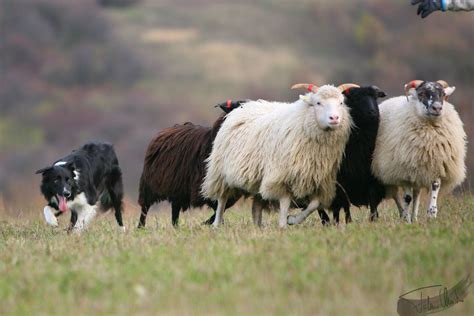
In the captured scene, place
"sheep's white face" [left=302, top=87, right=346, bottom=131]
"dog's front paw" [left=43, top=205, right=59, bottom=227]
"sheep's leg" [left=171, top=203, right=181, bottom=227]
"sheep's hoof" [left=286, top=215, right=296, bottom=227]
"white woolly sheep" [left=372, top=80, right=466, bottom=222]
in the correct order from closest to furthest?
1. "sheep's white face" [left=302, top=87, right=346, bottom=131]
2. "white woolly sheep" [left=372, top=80, right=466, bottom=222]
3. "sheep's hoof" [left=286, top=215, right=296, bottom=227]
4. "dog's front paw" [left=43, top=205, right=59, bottom=227]
5. "sheep's leg" [left=171, top=203, right=181, bottom=227]

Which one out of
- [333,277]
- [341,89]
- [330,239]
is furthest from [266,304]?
[341,89]

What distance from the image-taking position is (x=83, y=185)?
12719 mm

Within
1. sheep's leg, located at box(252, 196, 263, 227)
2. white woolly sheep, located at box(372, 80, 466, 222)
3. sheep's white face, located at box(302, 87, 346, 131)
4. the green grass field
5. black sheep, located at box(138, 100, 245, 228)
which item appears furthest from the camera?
black sheep, located at box(138, 100, 245, 228)

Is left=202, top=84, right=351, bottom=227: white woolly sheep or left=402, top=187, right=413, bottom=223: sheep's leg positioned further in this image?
left=402, top=187, right=413, bottom=223: sheep's leg

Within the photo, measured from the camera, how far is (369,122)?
1145cm

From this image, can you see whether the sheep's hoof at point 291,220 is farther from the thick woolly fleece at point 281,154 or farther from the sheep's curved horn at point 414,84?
the sheep's curved horn at point 414,84

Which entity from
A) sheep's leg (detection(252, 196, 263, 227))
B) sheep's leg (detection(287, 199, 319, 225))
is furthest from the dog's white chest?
sheep's leg (detection(287, 199, 319, 225))

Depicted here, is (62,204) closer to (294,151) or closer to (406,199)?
(294,151)

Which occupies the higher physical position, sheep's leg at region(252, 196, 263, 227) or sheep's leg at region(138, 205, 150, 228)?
sheep's leg at region(252, 196, 263, 227)

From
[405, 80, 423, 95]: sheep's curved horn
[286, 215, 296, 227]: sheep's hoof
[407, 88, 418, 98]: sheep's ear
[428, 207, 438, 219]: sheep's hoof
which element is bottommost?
[286, 215, 296, 227]: sheep's hoof

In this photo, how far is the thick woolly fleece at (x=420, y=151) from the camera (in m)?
10.9

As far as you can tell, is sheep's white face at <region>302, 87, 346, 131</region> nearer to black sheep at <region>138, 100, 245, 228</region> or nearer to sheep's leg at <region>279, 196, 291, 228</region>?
sheep's leg at <region>279, 196, 291, 228</region>

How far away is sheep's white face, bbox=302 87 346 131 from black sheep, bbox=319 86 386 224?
0.42 metres

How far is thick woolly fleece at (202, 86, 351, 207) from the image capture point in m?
11.0
